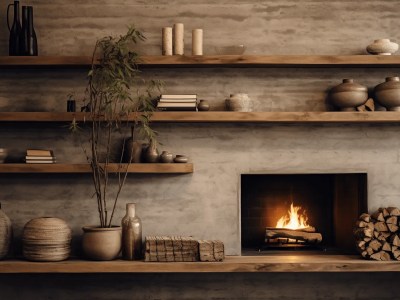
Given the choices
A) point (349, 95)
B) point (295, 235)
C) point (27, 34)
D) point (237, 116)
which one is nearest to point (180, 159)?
point (237, 116)

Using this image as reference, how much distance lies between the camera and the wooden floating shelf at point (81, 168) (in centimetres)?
418

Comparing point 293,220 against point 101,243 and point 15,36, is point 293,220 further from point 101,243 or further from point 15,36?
point 15,36

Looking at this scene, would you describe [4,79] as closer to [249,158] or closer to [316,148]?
[249,158]

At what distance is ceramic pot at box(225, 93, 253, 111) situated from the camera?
430 cm

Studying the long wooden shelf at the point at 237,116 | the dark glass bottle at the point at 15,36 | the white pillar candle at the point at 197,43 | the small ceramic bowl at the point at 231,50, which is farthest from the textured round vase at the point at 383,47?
the dark glass bottle at the point at 15,36

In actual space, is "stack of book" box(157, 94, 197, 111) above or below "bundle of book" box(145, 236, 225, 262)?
above

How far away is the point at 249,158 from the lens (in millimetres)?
4496

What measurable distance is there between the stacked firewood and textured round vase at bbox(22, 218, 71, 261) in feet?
6.99

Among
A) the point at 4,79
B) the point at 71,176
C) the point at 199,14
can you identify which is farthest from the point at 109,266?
the point at 199,14

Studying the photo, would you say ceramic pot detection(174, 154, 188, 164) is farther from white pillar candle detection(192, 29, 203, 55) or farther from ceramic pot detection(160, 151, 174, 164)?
white pillar candle detection(192, 29, 203, 55)

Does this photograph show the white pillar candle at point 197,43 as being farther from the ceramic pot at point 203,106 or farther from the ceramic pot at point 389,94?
the ceramic pot at point 389,94

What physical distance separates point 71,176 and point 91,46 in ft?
3.34

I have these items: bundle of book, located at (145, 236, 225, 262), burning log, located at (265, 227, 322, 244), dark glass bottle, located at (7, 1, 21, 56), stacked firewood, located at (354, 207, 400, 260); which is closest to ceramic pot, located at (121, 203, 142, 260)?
bundle of book, located at (145, 236, 225, 262)

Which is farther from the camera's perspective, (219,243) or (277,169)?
(277,169)
